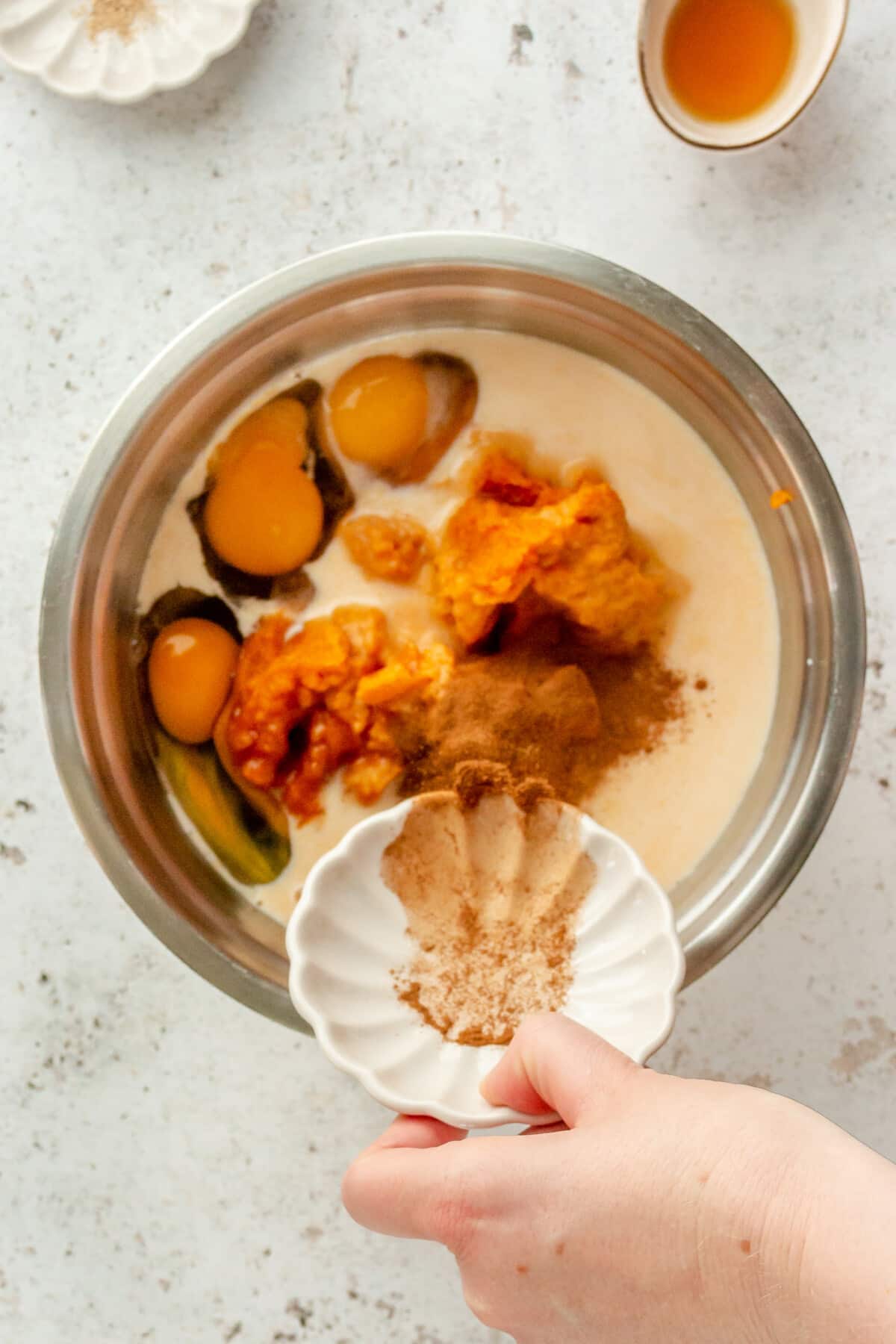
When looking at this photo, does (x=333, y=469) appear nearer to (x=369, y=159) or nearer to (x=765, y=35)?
(x=369, y=159)

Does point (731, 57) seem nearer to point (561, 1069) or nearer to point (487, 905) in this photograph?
point (487, 905)

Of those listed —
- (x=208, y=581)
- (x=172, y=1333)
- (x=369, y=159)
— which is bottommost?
(x=172, y=1333)

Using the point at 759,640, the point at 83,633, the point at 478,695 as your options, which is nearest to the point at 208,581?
the point at 83,633

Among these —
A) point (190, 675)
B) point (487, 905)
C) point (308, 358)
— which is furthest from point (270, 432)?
point (487, 905)

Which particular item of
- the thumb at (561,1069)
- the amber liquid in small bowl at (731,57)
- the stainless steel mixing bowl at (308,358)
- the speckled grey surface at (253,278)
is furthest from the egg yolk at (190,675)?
the amber liquid in small bowl at (731,57)

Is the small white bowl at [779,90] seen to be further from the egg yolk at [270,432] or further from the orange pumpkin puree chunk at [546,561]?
the egg yolk at [270,432]

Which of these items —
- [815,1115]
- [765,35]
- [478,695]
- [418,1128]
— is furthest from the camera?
[765,35]
